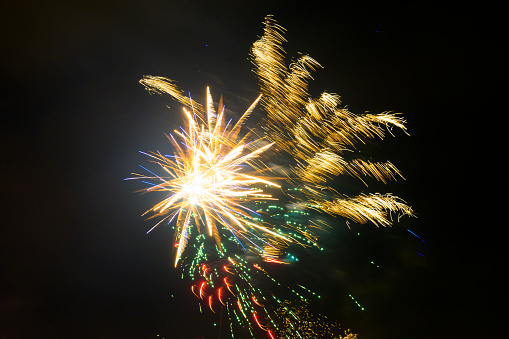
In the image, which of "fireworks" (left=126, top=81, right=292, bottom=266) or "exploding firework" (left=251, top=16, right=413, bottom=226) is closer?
"exploding firework" (left=251, top=16, right=413, bottom=226)

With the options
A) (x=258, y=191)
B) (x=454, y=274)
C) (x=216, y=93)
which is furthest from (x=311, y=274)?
(x=216, y=93)

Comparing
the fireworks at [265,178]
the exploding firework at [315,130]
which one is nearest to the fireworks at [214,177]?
the fireworks at [265,178]

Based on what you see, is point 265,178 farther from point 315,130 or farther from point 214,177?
point 315,130

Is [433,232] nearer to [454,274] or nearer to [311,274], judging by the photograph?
[454,274]

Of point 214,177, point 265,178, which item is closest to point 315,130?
point 265,178

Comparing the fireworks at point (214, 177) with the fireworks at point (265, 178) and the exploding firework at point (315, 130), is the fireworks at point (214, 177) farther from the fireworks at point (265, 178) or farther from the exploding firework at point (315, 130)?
the exploding firework at point (315, 130)

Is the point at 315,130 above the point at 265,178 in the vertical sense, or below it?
above

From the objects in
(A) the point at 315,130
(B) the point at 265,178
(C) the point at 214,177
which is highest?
(C) the point at 214,177

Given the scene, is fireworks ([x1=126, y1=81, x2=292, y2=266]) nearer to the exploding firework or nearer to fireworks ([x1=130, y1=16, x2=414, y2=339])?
fireworks ([x1=130, y1=16, x2=414, y2=339])

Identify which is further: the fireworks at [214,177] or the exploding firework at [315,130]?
the fireworks at [214,177]

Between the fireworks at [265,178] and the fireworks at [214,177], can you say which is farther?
the fireworks at [214,177]

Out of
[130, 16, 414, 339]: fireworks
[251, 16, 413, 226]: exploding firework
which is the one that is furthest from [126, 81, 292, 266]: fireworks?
[251, 16, 413, 226]: exploding firework
